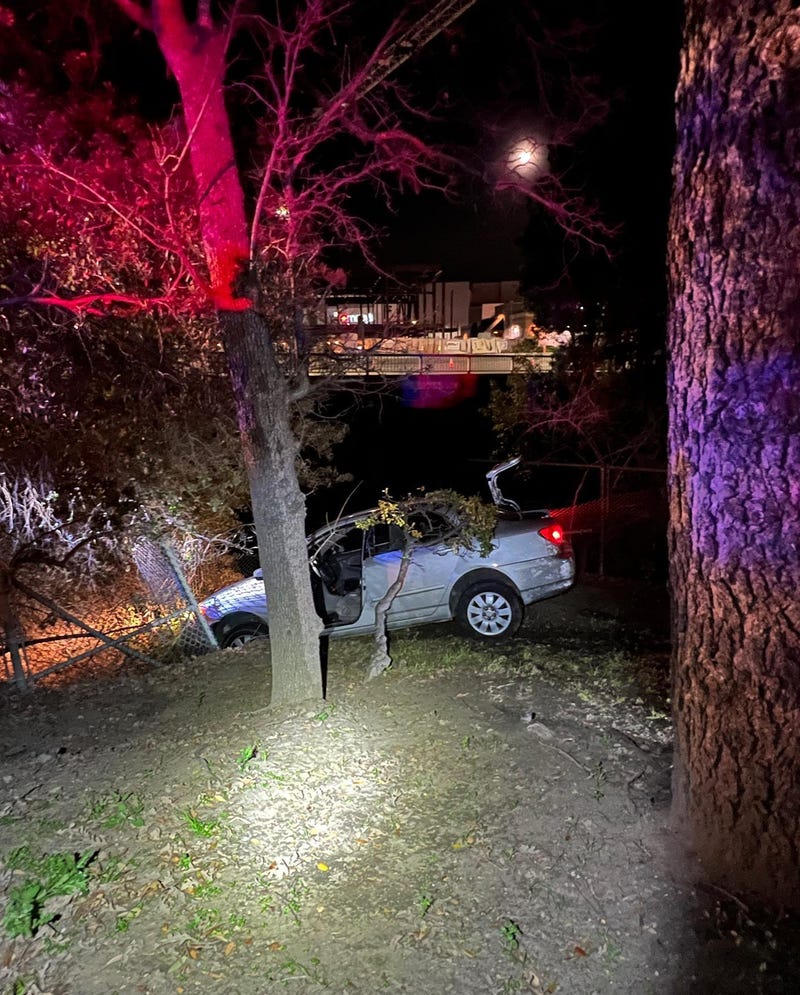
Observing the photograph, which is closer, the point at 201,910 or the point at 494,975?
the point at 494,975

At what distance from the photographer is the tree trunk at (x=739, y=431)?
279cm

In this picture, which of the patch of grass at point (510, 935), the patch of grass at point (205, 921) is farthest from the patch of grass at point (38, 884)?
the patch of grass at point (510, 935)

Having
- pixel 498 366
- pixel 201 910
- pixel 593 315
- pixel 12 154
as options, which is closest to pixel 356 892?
pixel 201 910

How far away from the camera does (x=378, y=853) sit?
354 cm

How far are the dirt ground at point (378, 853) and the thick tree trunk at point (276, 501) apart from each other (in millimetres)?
383

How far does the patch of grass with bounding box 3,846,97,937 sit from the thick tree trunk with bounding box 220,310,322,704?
2.02 meters

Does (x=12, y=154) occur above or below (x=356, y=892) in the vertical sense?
above

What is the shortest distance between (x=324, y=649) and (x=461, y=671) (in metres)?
1.68

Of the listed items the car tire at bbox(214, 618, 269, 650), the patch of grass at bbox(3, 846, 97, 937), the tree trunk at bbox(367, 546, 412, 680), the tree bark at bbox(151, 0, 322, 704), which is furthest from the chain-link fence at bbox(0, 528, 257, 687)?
the patch of grass at bbox(3, 846, 97, 937)

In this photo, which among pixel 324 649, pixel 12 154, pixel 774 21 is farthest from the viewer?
pixel 12 154

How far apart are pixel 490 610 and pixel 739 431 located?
519cm

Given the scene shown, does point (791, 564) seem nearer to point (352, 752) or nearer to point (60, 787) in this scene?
point (352, 752)

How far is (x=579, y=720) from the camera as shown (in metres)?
4.80

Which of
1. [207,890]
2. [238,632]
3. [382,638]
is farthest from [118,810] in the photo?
[238,632]
